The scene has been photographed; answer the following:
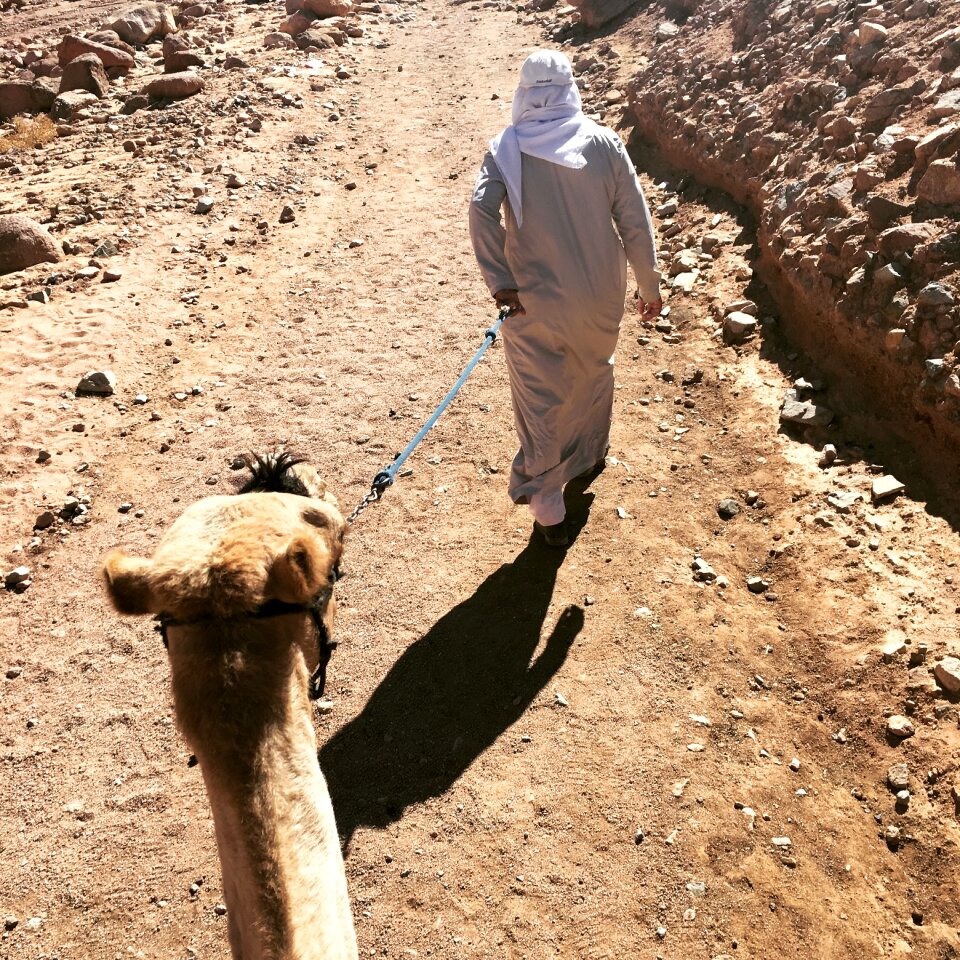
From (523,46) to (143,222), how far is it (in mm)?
9128

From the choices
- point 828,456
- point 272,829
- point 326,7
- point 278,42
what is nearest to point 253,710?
point 272,829

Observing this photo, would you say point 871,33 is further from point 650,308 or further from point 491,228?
point 491,228

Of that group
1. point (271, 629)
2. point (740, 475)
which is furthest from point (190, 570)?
point (740, 475)

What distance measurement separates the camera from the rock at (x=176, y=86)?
11750 mm

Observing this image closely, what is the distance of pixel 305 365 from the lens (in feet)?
21.4

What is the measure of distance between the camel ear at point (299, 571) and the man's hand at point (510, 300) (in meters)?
2.22

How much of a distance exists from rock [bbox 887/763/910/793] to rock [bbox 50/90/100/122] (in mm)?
13368

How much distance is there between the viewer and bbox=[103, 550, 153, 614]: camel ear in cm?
167

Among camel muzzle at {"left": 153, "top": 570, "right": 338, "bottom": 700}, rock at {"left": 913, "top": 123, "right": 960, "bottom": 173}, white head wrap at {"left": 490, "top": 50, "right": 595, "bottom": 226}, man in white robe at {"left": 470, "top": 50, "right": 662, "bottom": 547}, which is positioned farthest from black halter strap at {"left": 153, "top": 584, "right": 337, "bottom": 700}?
rock at {"left": 913, "top": 123, "right": 960, "bottom": 173}

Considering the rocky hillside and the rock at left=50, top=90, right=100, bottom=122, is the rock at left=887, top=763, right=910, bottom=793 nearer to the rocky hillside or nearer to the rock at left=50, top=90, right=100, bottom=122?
the rocky hillside

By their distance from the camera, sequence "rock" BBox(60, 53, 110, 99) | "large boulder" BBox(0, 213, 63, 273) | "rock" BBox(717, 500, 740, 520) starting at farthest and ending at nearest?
"rock" BBox(60, 53, 110, 99) → "large boulder" BBox(0, 213, 63, 273) → "rock" BBox(717, 500, 740, 520)

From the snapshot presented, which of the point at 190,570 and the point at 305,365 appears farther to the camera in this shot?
the point at 305,365

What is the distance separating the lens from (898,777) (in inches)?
119

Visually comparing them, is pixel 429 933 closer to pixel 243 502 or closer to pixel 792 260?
pixel 243 502
